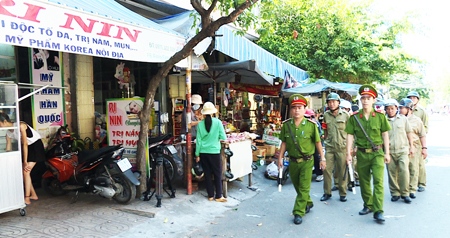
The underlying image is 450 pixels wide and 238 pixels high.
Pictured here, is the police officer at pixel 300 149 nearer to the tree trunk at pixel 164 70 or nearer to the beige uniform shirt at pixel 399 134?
the tree trunk at pixel 164 70

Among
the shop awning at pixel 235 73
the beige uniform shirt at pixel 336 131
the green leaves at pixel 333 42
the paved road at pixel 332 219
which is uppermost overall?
the green leaves at pixel 333 42

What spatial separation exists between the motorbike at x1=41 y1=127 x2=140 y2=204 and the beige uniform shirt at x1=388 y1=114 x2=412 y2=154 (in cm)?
460

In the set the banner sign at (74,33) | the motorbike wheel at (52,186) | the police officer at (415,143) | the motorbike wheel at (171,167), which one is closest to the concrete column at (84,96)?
the motorbike wheel at (52,186)

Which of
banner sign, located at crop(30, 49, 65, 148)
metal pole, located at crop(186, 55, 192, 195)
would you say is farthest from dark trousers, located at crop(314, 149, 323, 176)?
banner sign, located at crop(30, 49, 65, 148)

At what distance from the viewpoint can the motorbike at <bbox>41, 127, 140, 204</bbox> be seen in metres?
5.34

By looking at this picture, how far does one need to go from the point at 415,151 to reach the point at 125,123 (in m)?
5.60

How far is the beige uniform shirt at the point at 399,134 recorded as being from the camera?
6188 millimetres

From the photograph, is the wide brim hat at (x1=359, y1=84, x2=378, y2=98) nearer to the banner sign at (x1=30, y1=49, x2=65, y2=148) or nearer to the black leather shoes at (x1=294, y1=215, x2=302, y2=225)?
the black leather shoes at (x1=294, y1=215, x2=302, y2=225)

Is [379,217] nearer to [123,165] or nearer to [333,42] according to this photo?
[123,165]

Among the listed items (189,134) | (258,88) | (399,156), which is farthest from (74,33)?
(258,88)

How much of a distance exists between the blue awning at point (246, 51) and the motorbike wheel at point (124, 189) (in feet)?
10.8

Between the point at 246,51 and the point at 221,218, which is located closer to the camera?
the point at 221,218

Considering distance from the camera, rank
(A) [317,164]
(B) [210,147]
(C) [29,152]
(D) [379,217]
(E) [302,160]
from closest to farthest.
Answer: (D) [379,217] → (E) [302,160] → (C) [29,152] → (B) [210,147] → (A) [317,164]

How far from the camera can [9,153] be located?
4.54 meters
